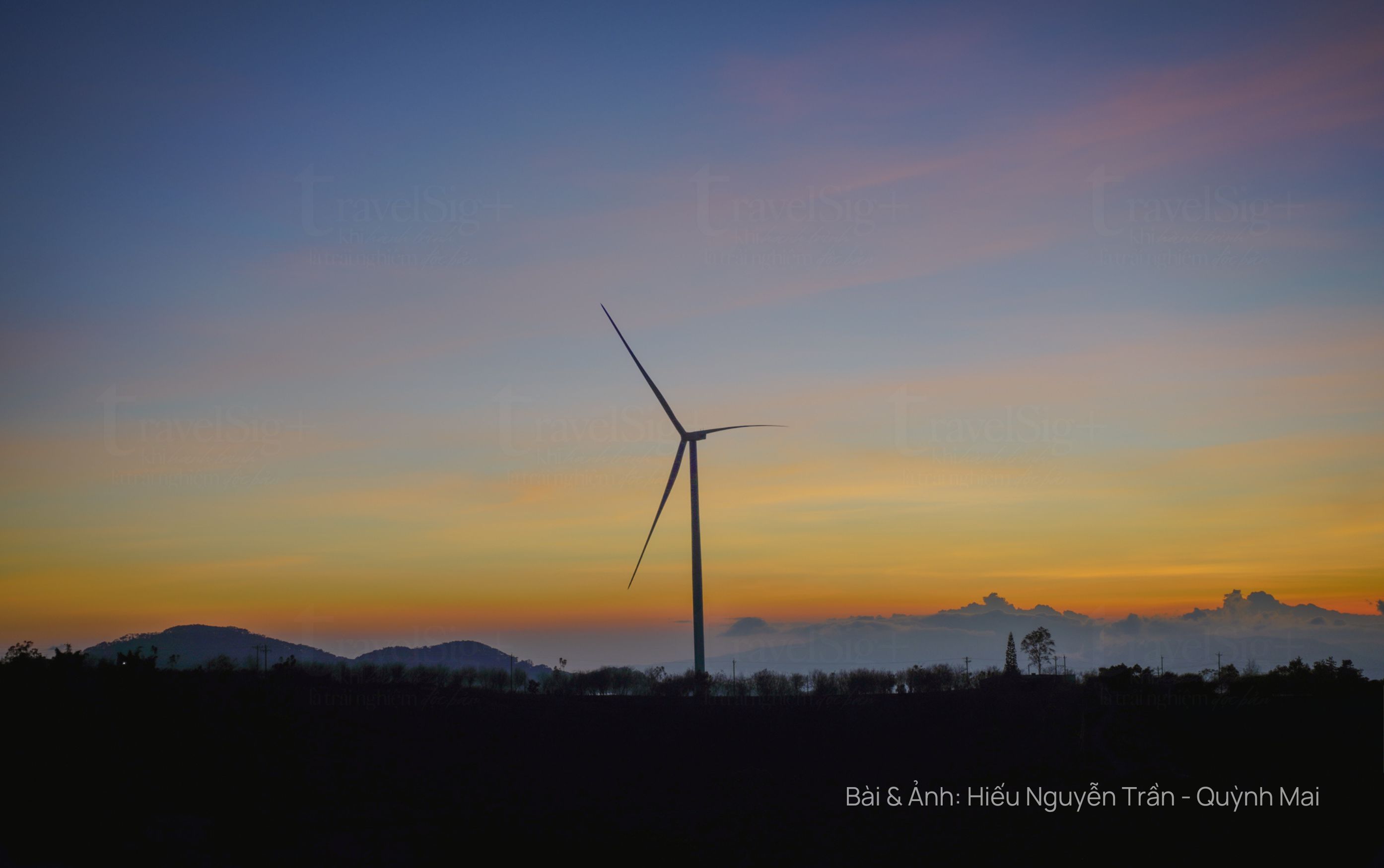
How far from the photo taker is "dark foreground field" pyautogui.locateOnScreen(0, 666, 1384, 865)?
3212 cm

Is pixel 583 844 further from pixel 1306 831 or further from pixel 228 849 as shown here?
pixel 1306 831

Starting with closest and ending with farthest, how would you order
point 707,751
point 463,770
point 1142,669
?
point 463,770 → point 707,751 → point 1142,669

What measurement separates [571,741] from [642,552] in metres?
14.2

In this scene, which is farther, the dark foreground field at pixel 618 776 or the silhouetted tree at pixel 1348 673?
the silhouetted tree at pixel 1348 673

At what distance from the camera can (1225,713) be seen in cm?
5250

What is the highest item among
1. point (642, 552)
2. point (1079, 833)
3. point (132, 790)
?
point (642, 552)

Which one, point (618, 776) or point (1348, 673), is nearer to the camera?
point (618, 776)

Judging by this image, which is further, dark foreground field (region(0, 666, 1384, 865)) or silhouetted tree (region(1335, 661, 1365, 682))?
silhouetted tree (region(1335, 661, 1365, 682))

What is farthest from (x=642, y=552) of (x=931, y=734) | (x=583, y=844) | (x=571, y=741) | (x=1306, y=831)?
(x=1306, y=831)

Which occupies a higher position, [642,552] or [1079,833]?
[642,552]

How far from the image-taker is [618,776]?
151 ft

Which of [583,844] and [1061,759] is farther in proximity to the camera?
[1061,759]

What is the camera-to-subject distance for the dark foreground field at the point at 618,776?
105 ft

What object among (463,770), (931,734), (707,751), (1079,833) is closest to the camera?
(1079,833)
